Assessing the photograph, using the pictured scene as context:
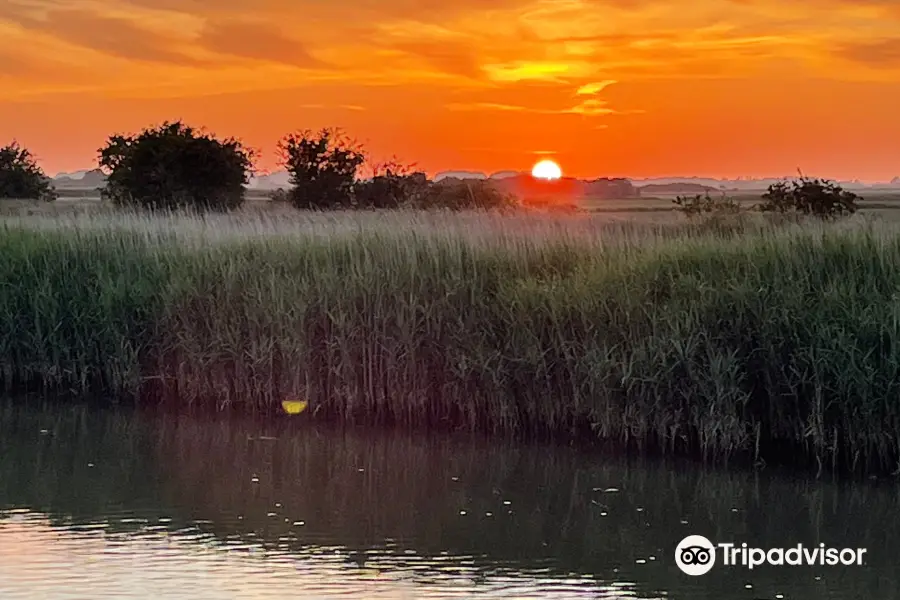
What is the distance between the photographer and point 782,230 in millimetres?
11281

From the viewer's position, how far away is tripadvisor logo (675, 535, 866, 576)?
7105 millimetres

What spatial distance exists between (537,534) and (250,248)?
584 centimetres

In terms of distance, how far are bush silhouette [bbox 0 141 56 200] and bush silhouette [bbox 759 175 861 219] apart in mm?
26686

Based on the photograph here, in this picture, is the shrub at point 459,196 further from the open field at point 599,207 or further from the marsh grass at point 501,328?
the marsh grass at point 501,328

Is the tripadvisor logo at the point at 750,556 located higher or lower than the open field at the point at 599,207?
lower

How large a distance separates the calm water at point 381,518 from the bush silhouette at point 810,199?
1361 centimetres

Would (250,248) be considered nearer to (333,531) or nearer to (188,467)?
(188,467)

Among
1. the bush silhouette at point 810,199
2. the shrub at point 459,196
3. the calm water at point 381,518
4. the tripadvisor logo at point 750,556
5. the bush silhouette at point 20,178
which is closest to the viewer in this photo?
the calm water at point 381,518

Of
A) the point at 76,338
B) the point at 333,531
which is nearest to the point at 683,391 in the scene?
the point at 333,531

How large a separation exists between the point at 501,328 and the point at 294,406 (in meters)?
2.12

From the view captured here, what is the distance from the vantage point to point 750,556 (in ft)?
23.9

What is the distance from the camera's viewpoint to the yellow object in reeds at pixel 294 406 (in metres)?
11.1

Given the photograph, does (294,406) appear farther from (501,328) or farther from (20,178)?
(20,178)

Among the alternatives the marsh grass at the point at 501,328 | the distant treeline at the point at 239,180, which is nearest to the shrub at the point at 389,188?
the distant treeline at the point at 239,180
